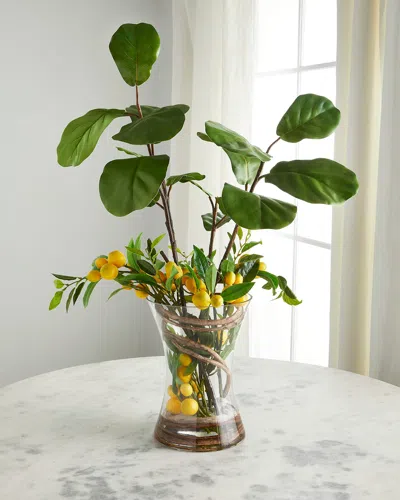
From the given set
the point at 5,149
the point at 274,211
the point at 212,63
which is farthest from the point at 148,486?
the point at 5,149

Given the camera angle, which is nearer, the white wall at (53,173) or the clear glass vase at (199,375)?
the clear glass vase at (199,375)

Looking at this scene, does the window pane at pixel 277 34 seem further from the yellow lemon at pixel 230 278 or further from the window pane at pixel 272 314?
the yellow lemon at pixel 230 278

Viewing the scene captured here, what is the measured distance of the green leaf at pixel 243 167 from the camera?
42.6 inches

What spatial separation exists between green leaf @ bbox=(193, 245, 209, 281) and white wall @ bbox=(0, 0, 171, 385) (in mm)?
1624

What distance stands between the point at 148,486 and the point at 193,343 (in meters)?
0.22

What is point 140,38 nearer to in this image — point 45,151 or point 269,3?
point 269,3

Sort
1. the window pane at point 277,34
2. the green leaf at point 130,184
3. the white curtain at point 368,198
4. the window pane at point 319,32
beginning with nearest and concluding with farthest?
the green leaf at point 130,184 < the white curtain at point 368,198 < the window pane at point 319,32 < the window pane at point 277,34

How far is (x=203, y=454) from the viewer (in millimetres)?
1105

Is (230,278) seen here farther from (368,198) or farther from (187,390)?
(368,198)

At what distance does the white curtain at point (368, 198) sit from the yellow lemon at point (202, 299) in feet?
1.89

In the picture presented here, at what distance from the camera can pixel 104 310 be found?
112 inches

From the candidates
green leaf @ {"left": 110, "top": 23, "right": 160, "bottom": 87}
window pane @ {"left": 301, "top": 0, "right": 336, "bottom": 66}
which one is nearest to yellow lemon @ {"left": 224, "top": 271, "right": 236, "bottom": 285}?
green leaf @ {"left": 110, "top": 23, "right": 160, "bottom": 87}

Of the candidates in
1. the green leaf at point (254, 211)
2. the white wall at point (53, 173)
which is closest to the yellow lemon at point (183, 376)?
the green leaf at point (254, 211)

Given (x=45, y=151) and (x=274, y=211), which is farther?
(x=45, y=151)
